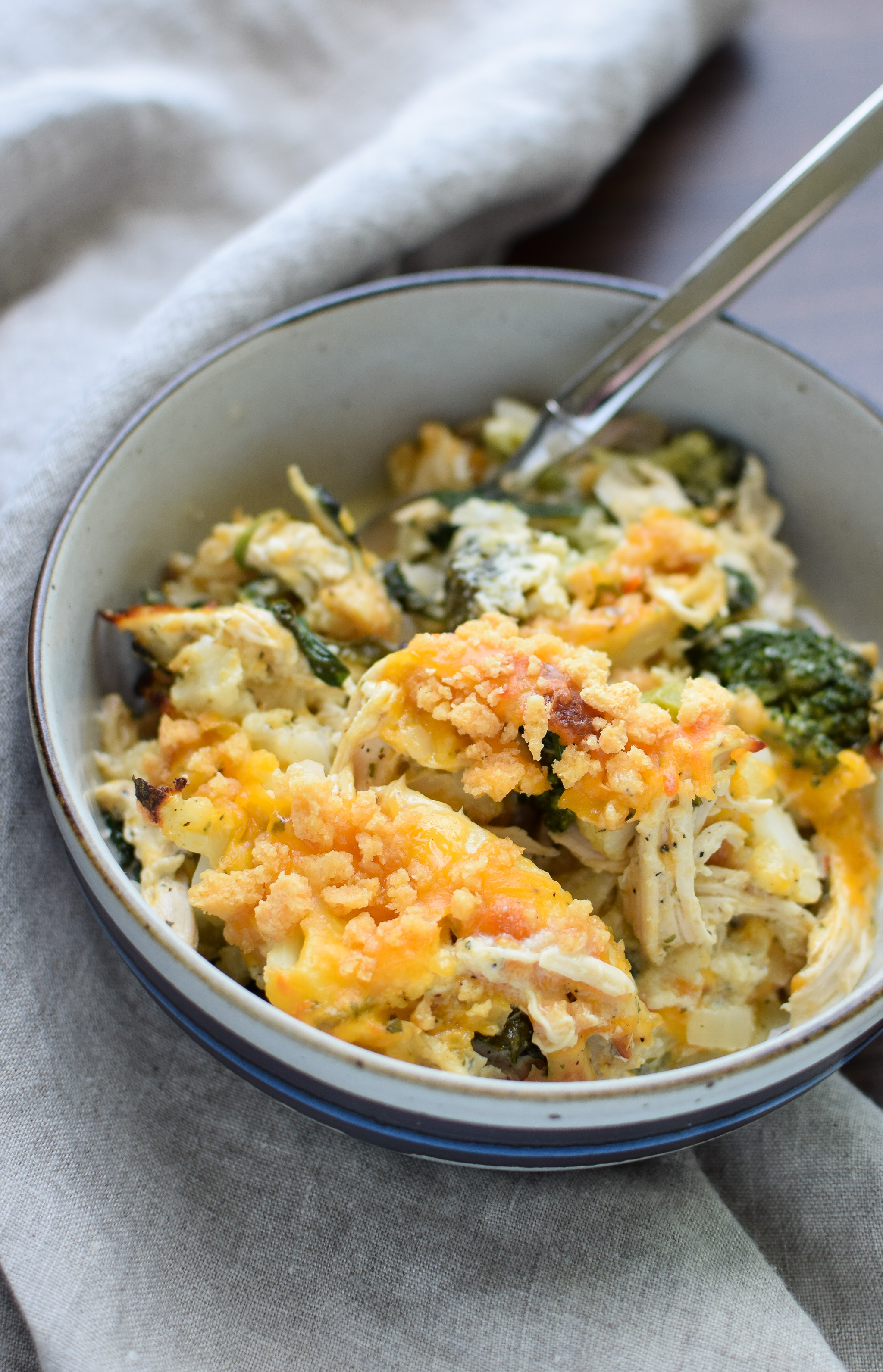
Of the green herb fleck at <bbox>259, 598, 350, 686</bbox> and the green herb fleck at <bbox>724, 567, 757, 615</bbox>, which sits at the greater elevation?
the green herb fleck at <bbox>724, 567, 757, 615</bbox>

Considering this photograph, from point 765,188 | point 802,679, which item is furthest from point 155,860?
point 765,188

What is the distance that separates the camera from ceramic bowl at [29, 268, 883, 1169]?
1829 millimetres

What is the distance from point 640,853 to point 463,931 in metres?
0.40

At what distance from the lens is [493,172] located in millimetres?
3367

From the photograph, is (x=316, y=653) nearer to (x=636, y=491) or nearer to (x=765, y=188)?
(x=636, y=491)

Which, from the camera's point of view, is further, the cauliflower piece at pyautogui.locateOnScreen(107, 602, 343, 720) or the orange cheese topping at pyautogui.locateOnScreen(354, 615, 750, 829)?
the cauliflower piece at pyautogui.locateOnScreen(107, 602, 343, 720)

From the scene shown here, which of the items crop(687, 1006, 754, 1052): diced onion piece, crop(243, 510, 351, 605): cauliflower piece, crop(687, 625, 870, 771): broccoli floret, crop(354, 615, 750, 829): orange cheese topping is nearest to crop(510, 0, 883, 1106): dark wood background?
crop(687, 625, 870, 771): broccoli floret

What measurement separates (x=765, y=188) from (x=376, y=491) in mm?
1979

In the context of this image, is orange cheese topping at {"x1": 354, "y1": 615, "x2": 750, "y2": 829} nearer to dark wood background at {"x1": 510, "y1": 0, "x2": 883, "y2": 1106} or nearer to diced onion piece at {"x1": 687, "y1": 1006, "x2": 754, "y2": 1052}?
diced onion piece at {"x1": 687, "y1": 1006, "x2": 754, "y2": 1052}

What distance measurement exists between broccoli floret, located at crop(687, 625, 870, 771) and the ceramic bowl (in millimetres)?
458

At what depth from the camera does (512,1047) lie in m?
2.04

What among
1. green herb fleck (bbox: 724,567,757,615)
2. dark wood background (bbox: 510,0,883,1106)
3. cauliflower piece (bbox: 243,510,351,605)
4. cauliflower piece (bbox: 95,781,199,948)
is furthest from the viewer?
dark wood background (bbox: 510,0,883,1106)

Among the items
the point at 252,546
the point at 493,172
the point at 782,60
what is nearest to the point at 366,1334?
the point at 252,546

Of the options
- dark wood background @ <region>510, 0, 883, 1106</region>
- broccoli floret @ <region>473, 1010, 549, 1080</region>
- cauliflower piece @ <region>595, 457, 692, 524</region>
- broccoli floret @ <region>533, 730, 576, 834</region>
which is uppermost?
dark wood background @ <region>510, 0, 883, 1106</region>
